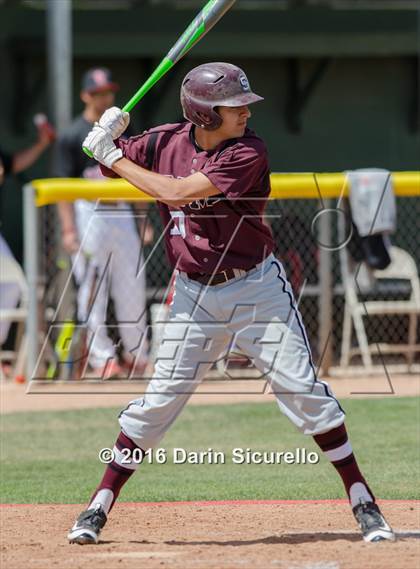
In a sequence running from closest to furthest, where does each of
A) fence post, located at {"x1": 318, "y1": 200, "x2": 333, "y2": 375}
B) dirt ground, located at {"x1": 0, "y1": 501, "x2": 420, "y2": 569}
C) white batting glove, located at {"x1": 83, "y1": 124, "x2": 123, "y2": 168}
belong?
1. dirt ground, located at {"x1": 0, "y1": 501, "x2": 420, "y2": 569}
2. white batting glove, located at {"x1": 83, "y1": 124, "x2": 123, "y2": 168}
3. fence post, located at {"x1": 318, "y1": 200, "x2": 333, "y2": 375}

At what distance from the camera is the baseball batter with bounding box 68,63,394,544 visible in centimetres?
496

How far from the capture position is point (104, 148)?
5012 mm

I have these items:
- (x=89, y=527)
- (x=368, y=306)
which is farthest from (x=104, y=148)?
(x=368, y=306)

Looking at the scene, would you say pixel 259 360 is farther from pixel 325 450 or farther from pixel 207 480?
pixel 207 480

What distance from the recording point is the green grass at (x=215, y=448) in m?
6.39

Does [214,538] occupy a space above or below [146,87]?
below

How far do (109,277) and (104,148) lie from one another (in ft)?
16.0

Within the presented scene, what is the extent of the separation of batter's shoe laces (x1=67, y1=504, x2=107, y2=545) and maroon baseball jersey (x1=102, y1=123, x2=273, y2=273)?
1.04m

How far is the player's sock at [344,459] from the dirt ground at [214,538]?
0.19 metres

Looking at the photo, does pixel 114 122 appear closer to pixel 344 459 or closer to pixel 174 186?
pixel 174 186

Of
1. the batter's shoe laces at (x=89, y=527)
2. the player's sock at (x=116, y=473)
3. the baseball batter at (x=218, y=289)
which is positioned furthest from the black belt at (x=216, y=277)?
the batter's shoe laces at (x=89, y=527)

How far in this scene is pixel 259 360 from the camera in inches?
200

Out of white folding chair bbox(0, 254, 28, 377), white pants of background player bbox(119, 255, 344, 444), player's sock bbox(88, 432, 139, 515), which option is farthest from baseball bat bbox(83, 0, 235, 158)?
white folding chair bbox(0, 254, 28, 377)

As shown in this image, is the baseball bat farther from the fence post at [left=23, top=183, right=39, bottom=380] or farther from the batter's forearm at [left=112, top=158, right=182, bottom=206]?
the fence post at [left=23, top=183, right=39, bottom=380]
